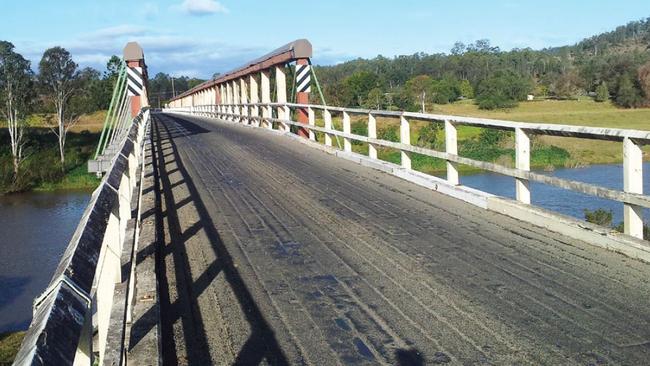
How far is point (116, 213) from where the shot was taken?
4.28 metres

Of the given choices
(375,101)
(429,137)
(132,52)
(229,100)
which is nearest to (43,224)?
(229,100)

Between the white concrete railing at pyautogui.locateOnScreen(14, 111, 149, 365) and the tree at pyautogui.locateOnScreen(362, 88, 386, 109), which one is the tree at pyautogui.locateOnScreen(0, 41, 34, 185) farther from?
the white concrete railing at pyautogui.locateOnScreen(14, 111, 149, 365)

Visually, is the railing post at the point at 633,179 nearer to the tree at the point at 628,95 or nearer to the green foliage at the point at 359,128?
the tree at the point at 628,95

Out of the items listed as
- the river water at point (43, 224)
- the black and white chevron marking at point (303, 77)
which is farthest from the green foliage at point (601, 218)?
the black and white chevron marking at point (303, 77)

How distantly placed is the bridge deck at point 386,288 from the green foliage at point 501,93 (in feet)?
162

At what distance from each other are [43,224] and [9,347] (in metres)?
22.9

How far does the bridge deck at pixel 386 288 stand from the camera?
3.98 m

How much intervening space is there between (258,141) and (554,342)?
16.3 meters

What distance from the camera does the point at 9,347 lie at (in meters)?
14.6

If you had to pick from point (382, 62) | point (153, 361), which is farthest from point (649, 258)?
point (382, 62)

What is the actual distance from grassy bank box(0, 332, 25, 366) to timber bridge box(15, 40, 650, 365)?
6.47m

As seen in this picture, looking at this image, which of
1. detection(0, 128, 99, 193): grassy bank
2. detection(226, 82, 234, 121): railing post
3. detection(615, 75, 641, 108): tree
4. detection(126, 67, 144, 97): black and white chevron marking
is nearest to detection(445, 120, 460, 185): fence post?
detection(126, 67, 144, 97): black and white chevron marking

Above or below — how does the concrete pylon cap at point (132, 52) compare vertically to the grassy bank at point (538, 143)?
above

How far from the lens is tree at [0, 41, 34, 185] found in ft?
188
